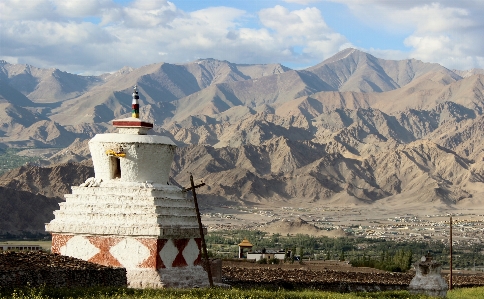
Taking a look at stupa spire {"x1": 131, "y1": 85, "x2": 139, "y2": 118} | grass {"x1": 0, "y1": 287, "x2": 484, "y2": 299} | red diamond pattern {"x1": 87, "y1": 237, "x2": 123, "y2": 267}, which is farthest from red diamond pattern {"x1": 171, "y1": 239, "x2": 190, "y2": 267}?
stupa spire {"x1": 131, "y1": 85, "x2": 139, "y2": 118}

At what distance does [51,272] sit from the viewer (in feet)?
69.2

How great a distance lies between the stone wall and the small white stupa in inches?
68.5

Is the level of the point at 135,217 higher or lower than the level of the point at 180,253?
higher

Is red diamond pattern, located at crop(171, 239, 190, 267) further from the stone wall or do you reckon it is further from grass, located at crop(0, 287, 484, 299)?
grass, located at crop(0, 287, 484, 299)

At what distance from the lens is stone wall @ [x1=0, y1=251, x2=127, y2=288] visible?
20.1 metres

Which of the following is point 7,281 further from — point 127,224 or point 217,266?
point 217,266

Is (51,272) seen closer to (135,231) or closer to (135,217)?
(135,231)

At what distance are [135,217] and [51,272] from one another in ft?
14.6

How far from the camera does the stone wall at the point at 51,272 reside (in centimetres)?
2008

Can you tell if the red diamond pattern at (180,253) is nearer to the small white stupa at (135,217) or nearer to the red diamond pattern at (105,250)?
the small white stupa at (135,217)

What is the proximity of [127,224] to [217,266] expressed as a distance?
6.58 m

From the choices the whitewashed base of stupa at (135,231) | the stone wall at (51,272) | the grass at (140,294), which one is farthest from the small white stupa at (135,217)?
the grass at (140,294)

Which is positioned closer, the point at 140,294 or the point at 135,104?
the point at 140,294

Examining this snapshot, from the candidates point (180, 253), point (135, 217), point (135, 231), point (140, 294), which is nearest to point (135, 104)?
point (135, 217)
